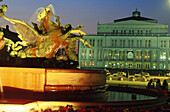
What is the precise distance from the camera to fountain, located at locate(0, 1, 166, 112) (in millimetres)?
7847

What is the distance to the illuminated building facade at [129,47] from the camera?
84188mm

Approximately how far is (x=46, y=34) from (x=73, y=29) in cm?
138

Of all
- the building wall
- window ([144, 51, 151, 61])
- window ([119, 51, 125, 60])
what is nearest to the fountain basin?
the building wall

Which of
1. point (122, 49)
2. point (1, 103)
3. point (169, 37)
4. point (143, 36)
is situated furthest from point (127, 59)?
point (1, 103)

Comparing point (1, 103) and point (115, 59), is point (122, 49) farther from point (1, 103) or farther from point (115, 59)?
point (1, 103)

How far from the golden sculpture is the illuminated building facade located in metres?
73.4

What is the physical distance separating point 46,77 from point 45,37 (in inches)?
123

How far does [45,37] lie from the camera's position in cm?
1219

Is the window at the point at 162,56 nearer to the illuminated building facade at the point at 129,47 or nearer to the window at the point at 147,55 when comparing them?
the illuminated building facade at the point at 129,47

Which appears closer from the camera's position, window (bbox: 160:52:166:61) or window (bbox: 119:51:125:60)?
window (bbox: 160:52:166:61)

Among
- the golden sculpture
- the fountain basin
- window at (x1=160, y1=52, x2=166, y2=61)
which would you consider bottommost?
the fountain basin

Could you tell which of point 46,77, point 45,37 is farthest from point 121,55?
point 46,77

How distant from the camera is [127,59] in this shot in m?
85.7

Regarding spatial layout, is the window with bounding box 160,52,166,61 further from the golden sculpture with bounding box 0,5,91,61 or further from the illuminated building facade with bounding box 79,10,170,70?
the golden sculpture with bounding box 0,5,91,61
